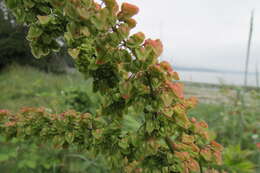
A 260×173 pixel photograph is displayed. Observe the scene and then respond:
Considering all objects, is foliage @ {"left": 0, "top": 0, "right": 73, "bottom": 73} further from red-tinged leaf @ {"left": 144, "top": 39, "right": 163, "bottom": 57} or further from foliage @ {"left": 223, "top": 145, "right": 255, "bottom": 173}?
red-tinged leaf @ {"left": 144, "top": 39, "right": 163, "bottom": 57}

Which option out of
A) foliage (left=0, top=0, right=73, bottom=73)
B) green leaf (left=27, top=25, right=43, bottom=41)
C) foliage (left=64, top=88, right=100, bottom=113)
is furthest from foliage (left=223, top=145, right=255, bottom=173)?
foliage (left=0, top=0, right=73, bottom=73)

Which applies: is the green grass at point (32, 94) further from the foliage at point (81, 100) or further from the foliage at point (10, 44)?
the foliage at point (10, 44)

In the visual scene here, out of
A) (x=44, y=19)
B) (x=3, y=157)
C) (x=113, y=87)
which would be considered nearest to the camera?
(x=44, y=19)

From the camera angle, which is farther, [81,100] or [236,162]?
[81,100]

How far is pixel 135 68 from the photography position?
591 mm

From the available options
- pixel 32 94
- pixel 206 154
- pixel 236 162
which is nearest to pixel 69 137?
pixel 206 154

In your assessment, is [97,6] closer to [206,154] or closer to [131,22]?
[131,22]

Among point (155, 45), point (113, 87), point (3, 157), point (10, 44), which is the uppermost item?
point (10, 44)

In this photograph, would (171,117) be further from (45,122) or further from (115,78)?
(45,122)

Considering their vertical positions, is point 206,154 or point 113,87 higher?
point 113,87

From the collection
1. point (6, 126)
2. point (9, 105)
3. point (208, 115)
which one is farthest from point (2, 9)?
point (6, 126)

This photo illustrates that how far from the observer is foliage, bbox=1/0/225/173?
550 millimetres

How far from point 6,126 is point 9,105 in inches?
140

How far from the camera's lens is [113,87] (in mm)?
662
